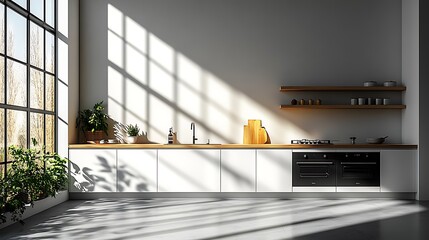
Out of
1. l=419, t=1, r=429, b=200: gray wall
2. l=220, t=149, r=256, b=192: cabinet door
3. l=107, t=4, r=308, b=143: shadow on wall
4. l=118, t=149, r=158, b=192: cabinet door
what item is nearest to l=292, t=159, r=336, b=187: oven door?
l=220, t=149, r=256, b=192: cabinet door

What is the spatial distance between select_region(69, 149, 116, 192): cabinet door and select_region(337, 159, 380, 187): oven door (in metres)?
3.06

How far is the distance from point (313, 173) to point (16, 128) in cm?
380

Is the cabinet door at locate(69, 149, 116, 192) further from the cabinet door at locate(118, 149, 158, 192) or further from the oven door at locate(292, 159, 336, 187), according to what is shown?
the oven door at locate(292, 159, 336, 187)

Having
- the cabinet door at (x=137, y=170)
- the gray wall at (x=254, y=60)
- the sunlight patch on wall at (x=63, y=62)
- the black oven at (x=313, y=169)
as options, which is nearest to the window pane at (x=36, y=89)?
the sunlight patch on wall at (x=63, y=62)

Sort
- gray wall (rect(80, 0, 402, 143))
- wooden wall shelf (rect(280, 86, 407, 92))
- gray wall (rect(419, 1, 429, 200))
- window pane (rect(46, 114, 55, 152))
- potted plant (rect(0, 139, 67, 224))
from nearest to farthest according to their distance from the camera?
potted plant (rect(0, 139, 67, 224)) < window pane (rect(46, 114, 55, 152)) < gray wall (rect(419, 1, 429, 200)) < wooden wall shelf (rect(280, 86, 407, 92)) < gray wall (rect(80, 0, 402, 143))

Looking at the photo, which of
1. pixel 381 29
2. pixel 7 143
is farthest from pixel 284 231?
pixel 381 29

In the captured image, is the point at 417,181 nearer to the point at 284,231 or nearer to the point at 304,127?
the point at 304,127

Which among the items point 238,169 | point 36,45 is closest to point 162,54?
point 36,45

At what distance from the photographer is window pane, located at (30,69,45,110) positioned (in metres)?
6.40

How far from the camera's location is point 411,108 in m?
7.39

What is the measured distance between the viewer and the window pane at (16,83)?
5.65 m

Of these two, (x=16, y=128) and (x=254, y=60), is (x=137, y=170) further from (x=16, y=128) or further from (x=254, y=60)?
(x=254, y=60)

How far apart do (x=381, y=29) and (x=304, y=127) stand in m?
1.81

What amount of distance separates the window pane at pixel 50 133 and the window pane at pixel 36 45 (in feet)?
2.37
